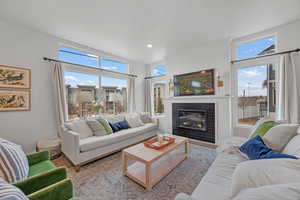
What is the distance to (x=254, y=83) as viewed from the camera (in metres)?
2.97

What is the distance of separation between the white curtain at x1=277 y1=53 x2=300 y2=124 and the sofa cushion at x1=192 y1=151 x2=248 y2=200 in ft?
5.81

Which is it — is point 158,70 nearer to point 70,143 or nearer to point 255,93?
point 255,93

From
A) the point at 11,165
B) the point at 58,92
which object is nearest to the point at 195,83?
the point at 58,92

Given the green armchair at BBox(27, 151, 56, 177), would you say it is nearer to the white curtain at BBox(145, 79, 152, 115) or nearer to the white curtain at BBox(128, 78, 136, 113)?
the white curtain at BBox(128, 78, 136, 113)

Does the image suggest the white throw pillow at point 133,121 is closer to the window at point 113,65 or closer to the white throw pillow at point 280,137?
the window at point 113,65

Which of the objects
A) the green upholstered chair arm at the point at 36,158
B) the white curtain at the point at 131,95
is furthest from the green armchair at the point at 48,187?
the white curtain at the point at 131,95

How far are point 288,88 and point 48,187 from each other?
153 inches

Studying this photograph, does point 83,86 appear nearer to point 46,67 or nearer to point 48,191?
point 46,67

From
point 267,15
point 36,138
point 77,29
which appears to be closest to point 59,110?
A: point 36,138

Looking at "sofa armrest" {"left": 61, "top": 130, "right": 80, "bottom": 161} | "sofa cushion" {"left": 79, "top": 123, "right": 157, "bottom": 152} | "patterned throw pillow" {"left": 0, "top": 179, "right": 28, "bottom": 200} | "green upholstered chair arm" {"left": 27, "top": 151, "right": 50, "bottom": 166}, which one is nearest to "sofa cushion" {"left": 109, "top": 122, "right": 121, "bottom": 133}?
"sofa cushion" {"left": 79, "top": 123, "right": 157, "bottom": 152}

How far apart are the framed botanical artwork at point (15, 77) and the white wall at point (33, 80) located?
3.4 inches

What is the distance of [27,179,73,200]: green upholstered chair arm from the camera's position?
34.7 inches

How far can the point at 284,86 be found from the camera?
243 centimetres

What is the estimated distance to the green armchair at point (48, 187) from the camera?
904 millimetres
